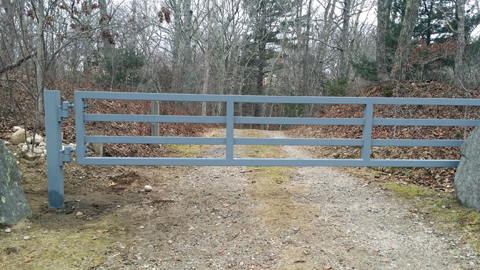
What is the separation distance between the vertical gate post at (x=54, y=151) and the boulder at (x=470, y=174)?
4.89 meters

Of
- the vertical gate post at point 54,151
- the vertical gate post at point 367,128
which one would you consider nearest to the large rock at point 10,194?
the vertical gate post at point 54,151

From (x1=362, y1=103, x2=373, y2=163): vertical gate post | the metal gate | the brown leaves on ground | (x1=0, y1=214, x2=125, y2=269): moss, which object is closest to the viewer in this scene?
(x1=0, y1=214, x2=125, y2=269): moss

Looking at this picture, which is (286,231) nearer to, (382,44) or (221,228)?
(221,228)

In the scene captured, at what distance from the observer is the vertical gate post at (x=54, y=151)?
3424mm

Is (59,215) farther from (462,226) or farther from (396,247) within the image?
(462,226)

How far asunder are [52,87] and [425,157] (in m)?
8.97

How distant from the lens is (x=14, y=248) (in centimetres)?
257

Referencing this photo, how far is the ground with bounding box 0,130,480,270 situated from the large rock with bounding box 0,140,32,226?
0.11 m

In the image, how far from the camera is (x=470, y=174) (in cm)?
359

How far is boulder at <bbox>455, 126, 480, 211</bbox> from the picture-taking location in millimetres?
3507

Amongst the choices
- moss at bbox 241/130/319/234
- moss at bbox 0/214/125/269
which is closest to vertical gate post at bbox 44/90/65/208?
moss at bbox 0/214/125/269

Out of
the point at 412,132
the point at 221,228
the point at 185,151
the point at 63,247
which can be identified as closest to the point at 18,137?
the point at 63,247

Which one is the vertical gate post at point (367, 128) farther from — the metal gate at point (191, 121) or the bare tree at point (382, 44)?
the bare tree at point (382, 44)

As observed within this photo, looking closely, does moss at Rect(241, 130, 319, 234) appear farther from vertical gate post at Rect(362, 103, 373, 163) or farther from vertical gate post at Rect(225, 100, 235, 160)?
vertical gate post at Rect(362, 103, 373, 163)
